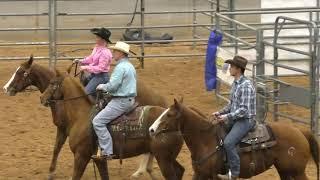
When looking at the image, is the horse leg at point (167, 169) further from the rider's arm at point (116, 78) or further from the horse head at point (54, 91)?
the horse head at point (54, 91)

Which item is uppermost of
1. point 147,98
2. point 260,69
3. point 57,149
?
point 260,69

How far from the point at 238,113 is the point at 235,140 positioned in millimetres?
284

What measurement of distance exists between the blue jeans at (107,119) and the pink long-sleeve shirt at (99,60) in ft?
4.13

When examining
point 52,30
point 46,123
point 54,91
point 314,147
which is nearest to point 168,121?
point 314,147

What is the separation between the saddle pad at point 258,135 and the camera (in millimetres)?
8016

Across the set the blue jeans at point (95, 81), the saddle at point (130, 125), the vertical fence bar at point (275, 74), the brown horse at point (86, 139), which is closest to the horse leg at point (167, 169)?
the brown horse at point (86, 139)

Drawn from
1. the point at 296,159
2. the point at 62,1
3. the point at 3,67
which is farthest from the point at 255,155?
the point at 62,1

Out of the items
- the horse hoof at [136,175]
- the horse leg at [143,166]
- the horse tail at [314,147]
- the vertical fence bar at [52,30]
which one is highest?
the vertical fence bar at [52,30]

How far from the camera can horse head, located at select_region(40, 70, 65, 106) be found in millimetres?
8914

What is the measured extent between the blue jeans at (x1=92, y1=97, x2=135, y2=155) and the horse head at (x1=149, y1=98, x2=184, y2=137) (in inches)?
36.3

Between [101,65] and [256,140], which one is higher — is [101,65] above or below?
above

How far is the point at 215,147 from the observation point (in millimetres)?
7938

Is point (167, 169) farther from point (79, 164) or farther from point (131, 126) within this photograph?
point (79, 164)

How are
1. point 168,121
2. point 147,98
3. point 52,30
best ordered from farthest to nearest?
1. point 52,30
2. point 147,98
3. point 168,121
